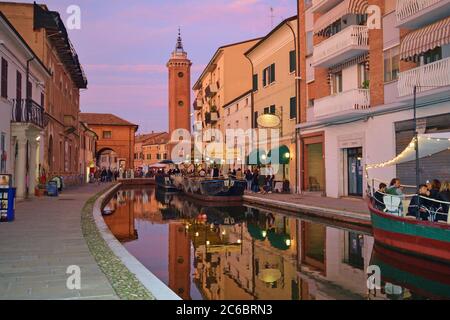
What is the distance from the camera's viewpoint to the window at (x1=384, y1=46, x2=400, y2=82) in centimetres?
1970

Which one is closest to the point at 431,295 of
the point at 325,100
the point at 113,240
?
the point at 113,240

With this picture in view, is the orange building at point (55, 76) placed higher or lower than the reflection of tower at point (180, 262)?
higher

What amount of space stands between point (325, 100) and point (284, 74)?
7.86 meters

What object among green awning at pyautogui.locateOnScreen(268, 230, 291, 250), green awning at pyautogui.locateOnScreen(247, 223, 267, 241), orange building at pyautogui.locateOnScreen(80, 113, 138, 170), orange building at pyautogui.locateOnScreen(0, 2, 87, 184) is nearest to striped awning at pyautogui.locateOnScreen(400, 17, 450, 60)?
green awning at pyautogui.locateOnScreen(268, 230, 291, 250)

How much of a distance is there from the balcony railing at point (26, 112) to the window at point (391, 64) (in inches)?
656

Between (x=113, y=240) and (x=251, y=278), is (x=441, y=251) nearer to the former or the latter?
(x=251, y=278)

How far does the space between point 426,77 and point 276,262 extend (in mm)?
10535

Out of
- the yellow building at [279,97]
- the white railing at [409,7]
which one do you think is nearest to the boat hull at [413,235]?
the white railing at [409,7]

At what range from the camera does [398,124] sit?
766 inches

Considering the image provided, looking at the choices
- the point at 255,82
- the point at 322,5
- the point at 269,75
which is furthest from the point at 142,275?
the point at 255,82

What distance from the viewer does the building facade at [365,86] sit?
17172mm

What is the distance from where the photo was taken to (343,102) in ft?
73.0

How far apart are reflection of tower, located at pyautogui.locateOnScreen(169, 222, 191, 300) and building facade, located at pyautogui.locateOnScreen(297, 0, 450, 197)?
9989mm

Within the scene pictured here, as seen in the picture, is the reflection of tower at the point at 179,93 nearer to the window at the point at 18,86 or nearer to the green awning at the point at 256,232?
the window at the point at 18,86
